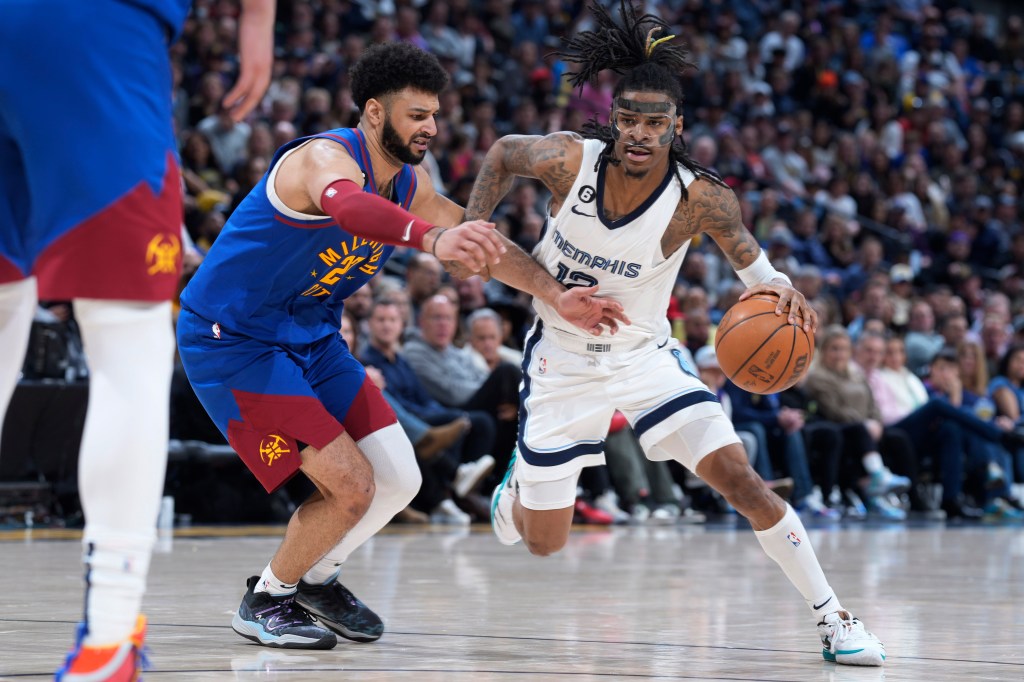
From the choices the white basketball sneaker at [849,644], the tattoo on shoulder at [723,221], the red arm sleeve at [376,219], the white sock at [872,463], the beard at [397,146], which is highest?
the red arm sleeve at [376,219]

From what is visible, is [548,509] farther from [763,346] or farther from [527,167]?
[527,167]

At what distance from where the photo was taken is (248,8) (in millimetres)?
3125

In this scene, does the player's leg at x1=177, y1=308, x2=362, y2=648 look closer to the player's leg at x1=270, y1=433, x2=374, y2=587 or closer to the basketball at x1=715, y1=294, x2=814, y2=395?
the player's leg at x1=270, y1=433, x2=374, y2=587

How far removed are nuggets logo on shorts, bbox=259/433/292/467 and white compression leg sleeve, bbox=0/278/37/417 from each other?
4.86ft

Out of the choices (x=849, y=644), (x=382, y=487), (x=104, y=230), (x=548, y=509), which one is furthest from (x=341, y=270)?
(x=849, y=644)

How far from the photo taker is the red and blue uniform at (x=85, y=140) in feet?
9.33

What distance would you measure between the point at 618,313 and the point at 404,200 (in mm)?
822

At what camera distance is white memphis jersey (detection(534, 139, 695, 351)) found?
4.95 m

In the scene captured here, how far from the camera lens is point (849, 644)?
4.29 meters

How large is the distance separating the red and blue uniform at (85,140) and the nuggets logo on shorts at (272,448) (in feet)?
5.23

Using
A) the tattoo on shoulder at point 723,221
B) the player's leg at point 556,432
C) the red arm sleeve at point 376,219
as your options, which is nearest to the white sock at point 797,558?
the player's leg at point 556,432

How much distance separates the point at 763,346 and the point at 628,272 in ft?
1.84

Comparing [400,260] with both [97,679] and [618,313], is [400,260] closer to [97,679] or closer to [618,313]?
[618,313]

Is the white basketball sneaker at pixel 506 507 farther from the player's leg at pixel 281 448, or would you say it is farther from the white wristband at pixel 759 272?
the white wristband at pixel 759 272
